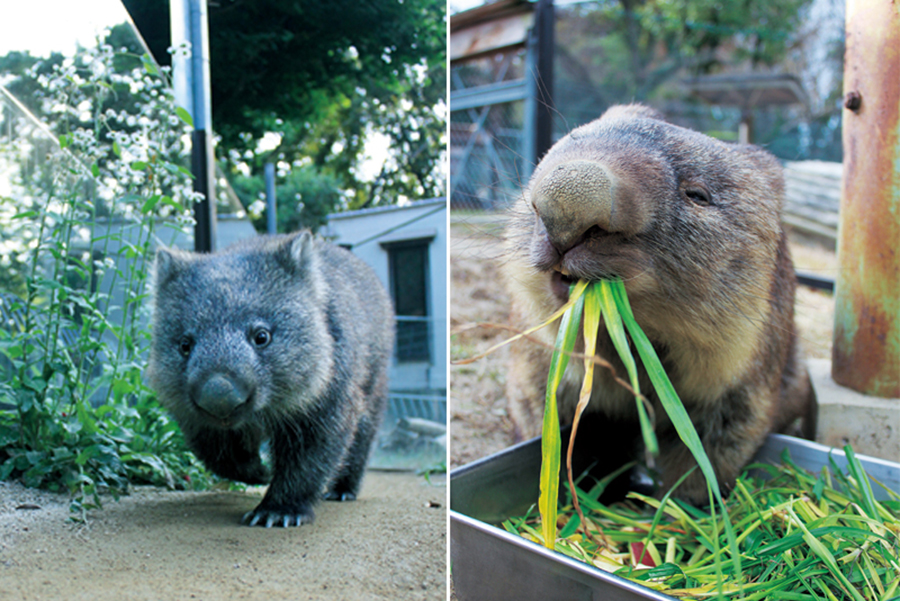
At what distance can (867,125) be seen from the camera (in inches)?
96.1

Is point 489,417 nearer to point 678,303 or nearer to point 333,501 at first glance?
point 333,501

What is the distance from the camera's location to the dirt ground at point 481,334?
2406 mm

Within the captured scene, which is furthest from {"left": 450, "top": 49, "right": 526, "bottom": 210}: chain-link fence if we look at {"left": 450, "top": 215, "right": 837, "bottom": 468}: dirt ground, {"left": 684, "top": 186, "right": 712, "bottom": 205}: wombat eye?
{"left": 684, "top": 186, "right": 712, "bottom": 205}: wombat eye

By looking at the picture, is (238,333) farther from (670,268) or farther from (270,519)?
(670,268)


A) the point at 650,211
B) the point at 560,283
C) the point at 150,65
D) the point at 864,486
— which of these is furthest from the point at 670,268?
the point at 150,65

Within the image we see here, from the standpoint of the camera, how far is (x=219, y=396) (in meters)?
2.07

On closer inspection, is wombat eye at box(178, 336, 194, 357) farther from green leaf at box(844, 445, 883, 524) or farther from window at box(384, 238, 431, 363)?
green leaf at box(844, 445, 883, 524)

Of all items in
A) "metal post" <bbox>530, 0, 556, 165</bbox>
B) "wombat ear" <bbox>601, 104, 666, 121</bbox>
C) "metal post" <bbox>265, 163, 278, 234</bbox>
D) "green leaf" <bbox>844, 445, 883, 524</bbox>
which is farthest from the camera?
"metal post" <bbox>530, 0, 556, 165</bbox>

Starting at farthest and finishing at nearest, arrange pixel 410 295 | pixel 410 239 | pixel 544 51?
pixel 544 51
pixel 410 295
pixel 410 239

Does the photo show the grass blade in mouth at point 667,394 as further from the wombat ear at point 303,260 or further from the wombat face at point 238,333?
the wombat ear at point 303,260

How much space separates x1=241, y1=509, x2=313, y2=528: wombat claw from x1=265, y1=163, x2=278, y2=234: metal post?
4.13 feet

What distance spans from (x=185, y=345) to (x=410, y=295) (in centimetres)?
130

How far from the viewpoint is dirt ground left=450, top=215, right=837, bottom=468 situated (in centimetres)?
241

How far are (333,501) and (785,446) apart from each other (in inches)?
69.2
